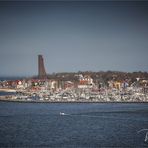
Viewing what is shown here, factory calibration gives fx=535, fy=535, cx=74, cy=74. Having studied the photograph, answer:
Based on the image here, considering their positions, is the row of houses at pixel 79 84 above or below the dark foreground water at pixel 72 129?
above

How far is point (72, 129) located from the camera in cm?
2094

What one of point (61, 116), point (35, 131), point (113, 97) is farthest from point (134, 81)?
point (35, 131)

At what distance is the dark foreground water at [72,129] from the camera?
17.1 meters

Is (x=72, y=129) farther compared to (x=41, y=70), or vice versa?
(x=41, y=70)

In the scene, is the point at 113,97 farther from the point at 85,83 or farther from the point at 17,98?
the point at 85,83

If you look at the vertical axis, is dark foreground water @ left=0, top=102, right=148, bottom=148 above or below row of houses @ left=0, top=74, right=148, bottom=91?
below

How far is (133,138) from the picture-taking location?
18.0 meters

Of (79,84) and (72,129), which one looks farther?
(79,84)

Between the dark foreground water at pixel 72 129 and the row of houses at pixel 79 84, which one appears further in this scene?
the row of houses at pixel 79 84

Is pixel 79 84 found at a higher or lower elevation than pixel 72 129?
higher

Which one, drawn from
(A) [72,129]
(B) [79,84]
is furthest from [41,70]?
(A) [72,129]

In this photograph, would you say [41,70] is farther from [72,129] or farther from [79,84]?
[72,129]

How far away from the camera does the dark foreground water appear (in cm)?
1712

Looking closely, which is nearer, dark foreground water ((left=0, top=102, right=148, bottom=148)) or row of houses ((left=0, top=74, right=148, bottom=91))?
Answer: dark foreground water ((left=0, top=102, right=148, bottom=148))
